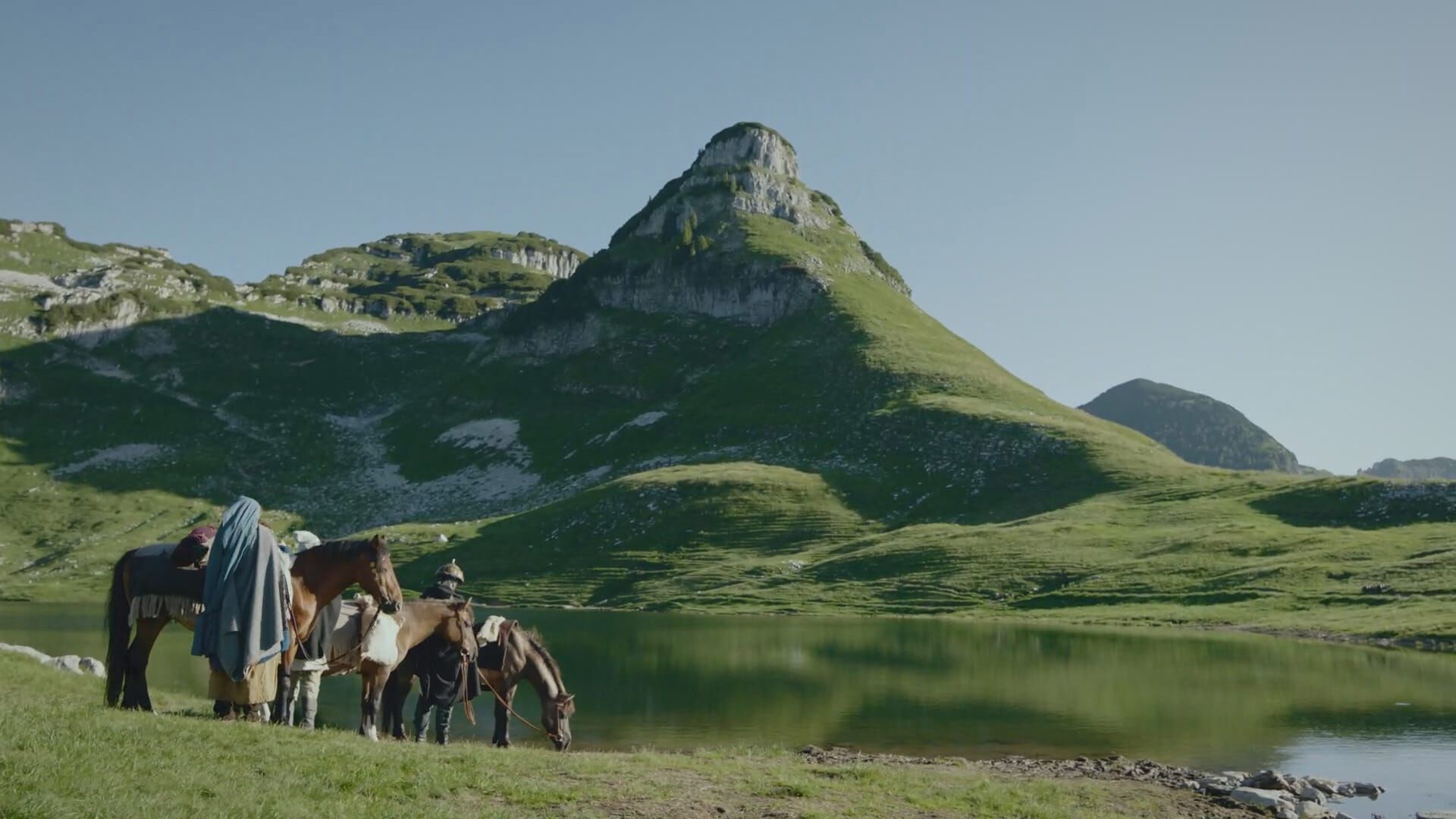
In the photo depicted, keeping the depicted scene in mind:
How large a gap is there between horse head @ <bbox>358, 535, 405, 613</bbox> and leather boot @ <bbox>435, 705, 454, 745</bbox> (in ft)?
14.6

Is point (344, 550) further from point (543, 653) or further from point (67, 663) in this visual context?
point (67, 663)

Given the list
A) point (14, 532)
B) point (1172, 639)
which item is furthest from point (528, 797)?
point (14, 532)

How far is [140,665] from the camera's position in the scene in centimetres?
2169

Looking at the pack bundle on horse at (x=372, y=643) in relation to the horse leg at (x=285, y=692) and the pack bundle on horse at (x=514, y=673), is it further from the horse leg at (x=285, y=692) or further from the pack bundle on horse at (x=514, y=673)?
the pack bundle on horse at (x=514, y=673)

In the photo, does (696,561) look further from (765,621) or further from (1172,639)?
(1172,639)

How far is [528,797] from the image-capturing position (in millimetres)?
16547

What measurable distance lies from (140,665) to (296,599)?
3372 mm

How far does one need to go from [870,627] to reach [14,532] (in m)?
151

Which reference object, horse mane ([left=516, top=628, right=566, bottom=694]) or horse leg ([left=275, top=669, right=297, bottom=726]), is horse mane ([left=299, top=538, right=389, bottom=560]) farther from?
horse mane ([left=516, top=628, right=566, bottom=694])

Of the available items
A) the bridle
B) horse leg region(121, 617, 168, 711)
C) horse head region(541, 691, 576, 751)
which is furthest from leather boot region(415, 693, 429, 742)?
horse leg region(121, 617, 168, 711)

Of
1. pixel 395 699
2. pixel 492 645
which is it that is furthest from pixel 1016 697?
pixel 395 699

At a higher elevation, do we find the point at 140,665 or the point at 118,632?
the point at 118,632

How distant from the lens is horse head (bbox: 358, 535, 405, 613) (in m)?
22.1

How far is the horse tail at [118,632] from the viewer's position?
21.5m
